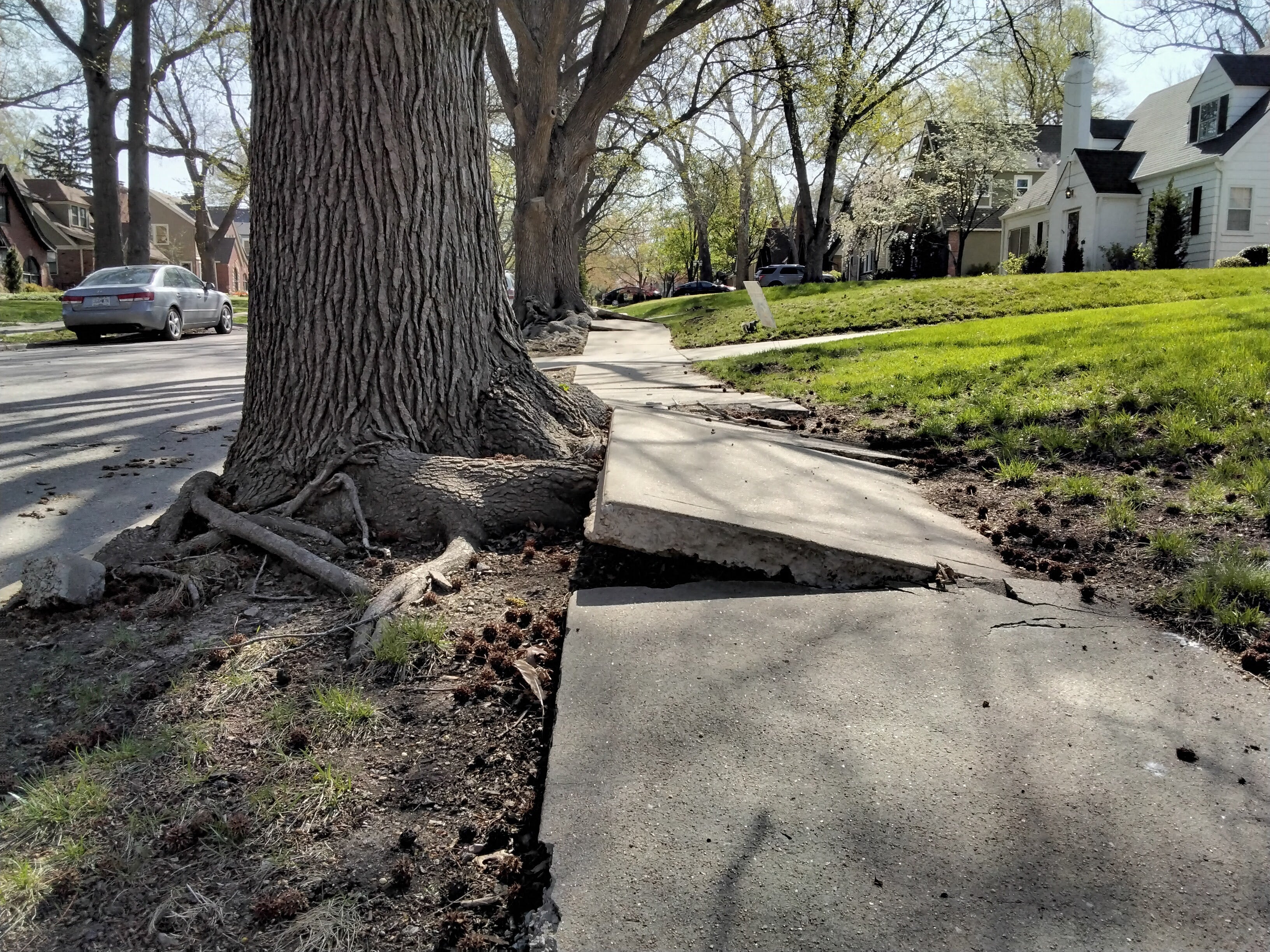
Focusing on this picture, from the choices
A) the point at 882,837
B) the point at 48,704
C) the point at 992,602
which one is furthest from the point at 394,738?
the point at 992,602

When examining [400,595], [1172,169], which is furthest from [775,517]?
[1172,169]

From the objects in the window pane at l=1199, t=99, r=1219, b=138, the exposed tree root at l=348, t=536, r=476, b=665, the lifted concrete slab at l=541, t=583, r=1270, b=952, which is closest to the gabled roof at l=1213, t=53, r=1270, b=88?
the window pane at l=1199, t=99, r=1219, b=138

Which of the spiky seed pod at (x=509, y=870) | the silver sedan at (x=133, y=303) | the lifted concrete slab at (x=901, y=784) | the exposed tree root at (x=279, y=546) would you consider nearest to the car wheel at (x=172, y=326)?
the silver sedan at (x=133, y=303)

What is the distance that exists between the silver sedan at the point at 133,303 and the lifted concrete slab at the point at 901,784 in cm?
1750

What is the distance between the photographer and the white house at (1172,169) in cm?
2547

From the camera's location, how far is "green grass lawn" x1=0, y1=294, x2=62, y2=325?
22.6 metres

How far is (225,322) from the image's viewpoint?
21.4 m

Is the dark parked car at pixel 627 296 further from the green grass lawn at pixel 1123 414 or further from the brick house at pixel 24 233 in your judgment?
the green grass lawn at pixel 1123 414

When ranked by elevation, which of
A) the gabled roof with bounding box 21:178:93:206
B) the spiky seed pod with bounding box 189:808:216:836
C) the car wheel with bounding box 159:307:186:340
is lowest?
the spiky seed pod with bounding box 189:808:216:836

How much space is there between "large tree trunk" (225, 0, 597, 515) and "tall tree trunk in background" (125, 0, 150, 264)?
879 inches

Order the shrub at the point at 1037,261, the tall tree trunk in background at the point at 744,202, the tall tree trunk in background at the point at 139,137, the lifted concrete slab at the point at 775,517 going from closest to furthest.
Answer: the lifted concrete slab at the point at 775,517, the tall tree trunk in background at the point at 139,137, the shrub at the point at 1037,261, the tall tree trunk in background at the point at 744,202

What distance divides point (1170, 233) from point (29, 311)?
109ft

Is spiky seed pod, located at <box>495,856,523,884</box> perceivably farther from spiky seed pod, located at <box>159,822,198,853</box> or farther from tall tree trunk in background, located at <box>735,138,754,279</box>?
tall tree trunk in background, located at <box>735,138,754,279</box>

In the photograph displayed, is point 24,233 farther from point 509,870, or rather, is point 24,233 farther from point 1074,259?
point 509,870
